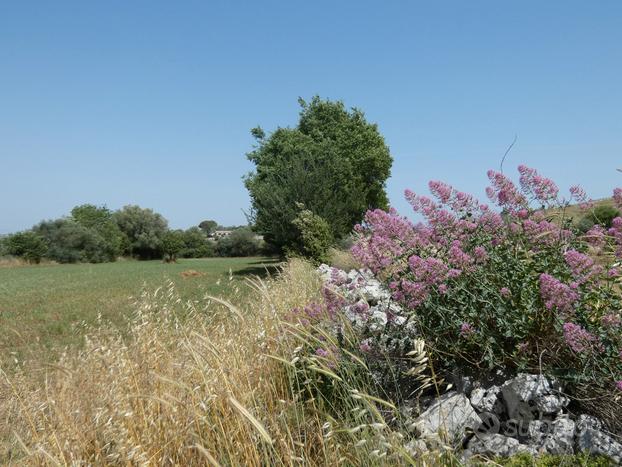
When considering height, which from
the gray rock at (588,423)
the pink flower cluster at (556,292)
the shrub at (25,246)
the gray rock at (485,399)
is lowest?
the gray rock at (588,423)

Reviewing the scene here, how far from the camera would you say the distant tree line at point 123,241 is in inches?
1714

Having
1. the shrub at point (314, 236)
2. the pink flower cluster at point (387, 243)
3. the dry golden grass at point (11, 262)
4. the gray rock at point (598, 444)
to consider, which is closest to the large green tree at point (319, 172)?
the shrub at point (314, 236)

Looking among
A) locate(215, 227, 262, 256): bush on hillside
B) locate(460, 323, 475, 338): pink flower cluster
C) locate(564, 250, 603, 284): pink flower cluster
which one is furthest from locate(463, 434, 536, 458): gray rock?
locate(215, 227, 262, 256): bush on hillside

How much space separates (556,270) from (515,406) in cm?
88

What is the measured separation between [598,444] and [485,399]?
2.11 ft

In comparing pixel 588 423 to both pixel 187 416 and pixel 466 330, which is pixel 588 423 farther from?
pixel 187 416

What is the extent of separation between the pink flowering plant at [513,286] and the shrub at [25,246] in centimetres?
4680

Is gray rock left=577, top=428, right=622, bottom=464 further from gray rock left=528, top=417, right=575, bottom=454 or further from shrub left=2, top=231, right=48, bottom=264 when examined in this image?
shrub left=2, top=231, right=48, bottom=264

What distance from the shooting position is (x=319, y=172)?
22531mm

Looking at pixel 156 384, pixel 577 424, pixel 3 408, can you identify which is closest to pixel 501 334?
pixel 577 424

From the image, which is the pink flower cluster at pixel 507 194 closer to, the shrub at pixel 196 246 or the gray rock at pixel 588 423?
the gray rock at pixel 588 423

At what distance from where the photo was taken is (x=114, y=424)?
8.55 feet

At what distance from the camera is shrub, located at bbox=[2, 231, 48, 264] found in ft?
Result: 140

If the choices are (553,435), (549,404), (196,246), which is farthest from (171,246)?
(553,435)
